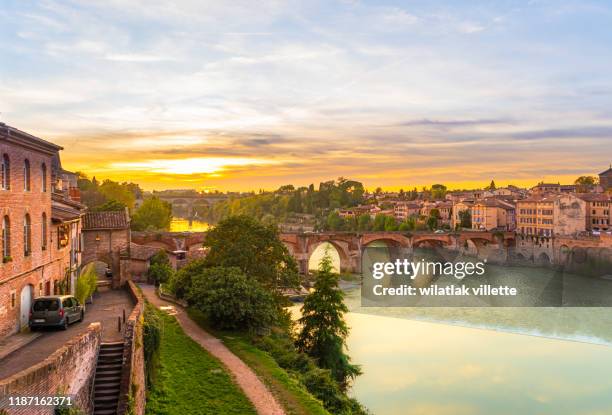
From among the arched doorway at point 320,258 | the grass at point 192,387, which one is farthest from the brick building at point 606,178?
the grass at point 192,387

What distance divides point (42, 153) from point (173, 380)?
6955 mm

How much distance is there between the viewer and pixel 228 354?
16.9 meters

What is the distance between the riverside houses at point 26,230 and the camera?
12.3 m

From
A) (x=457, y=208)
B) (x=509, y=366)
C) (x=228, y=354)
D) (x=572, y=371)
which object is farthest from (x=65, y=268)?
(x=457, y=208)

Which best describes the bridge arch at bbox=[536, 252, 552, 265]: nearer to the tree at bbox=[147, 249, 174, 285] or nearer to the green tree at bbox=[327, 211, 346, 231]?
the green tree at bbox=[327, 211, 346, 231]

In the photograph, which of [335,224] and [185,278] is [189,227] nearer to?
[335,224]

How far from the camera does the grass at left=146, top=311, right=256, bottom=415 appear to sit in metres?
12.6

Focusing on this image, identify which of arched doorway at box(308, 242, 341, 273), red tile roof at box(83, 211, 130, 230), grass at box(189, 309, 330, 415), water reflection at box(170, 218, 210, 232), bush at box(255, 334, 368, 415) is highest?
red tile roof at box(83, 211, 130, 230)

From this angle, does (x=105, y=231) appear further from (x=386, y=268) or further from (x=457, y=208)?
(x=457, y=208)

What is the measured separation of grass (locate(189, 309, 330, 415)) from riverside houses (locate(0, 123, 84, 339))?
5.69 metres

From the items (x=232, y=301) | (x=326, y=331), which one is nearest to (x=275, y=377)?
(x=232, y=301)

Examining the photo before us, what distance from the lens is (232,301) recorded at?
62.6 ft

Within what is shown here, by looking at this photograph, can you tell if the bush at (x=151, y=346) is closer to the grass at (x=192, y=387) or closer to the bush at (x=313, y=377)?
the grass at (x=192, y=387)

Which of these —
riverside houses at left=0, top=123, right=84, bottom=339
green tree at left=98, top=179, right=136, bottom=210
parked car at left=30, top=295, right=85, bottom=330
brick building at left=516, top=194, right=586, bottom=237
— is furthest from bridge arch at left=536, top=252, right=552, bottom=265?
parked car at left=30, top=295, right=85, bottom=330
